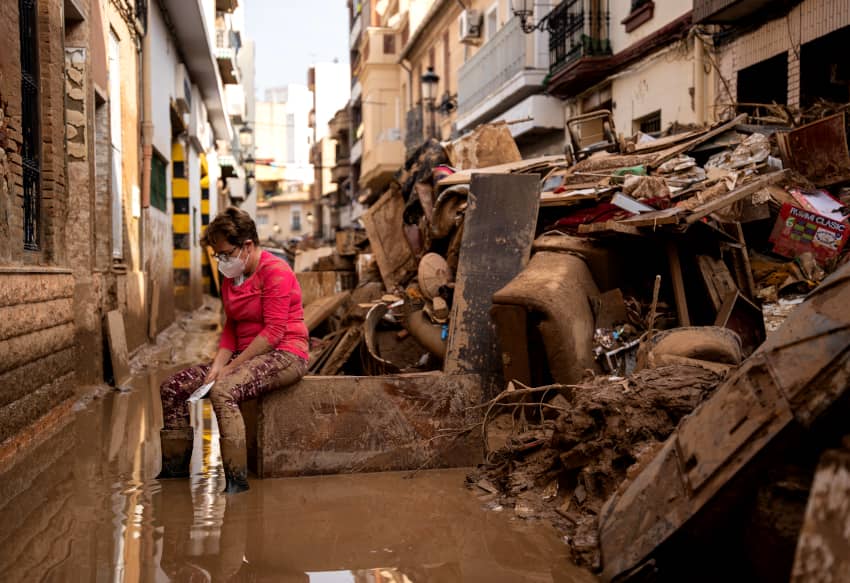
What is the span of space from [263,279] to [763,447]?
9.65 feet

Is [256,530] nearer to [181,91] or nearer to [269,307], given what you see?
[269,307]

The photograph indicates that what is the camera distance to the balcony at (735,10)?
1171 centimetres

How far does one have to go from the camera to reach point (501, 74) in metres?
20.6

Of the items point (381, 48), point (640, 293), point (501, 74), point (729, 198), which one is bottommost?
point (640, 293)

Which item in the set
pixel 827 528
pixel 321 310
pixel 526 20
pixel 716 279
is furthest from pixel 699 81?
pixel 827 528

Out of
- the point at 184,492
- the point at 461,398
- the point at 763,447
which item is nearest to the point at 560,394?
the point at 461,398

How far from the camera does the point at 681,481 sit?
2.93m

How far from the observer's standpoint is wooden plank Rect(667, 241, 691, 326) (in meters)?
6.37

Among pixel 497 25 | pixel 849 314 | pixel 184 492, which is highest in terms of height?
pixel 497 25

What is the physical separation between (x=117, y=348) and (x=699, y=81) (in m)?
9.19

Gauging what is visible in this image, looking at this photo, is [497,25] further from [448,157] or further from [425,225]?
[425,225]

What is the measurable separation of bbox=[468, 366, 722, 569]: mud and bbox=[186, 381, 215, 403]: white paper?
149cm

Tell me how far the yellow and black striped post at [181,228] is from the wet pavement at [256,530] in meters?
14.7

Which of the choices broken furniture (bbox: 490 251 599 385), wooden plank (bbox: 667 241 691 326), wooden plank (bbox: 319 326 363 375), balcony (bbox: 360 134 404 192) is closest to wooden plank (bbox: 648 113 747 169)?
wooden plank (bbox: 667 241 691 326)
